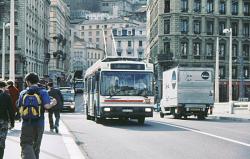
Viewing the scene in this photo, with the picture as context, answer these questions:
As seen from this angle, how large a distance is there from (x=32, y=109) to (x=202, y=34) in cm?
7214

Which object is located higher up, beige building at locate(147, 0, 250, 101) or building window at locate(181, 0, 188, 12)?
building window at locate(181, 0, 188, 12)

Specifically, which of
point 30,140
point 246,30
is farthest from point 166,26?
point 30,140

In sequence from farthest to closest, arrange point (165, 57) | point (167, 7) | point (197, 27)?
1. point (167, 7)
2. point (197, 27)
3. point (165, 57)

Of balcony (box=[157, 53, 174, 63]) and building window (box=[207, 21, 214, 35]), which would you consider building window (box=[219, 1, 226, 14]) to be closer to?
building window (box=[207, 21, 214, 35])

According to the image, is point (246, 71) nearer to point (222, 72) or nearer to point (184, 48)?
point (222, 72)

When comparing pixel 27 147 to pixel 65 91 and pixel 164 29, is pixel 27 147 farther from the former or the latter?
pixel 164 29

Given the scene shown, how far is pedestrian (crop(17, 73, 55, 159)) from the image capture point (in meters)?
9.48

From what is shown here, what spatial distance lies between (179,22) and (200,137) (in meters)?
62.1

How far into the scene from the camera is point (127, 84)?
24.4m

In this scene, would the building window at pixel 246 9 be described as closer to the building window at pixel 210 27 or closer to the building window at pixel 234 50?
the building window at pixel 234 50

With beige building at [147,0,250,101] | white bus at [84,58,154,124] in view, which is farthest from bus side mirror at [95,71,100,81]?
beige building at [147,0,250,101]

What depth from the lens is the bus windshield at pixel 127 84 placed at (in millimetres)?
24328

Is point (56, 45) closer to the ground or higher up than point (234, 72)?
higher up

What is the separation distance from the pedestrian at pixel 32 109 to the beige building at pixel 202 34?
6968 centimetres
